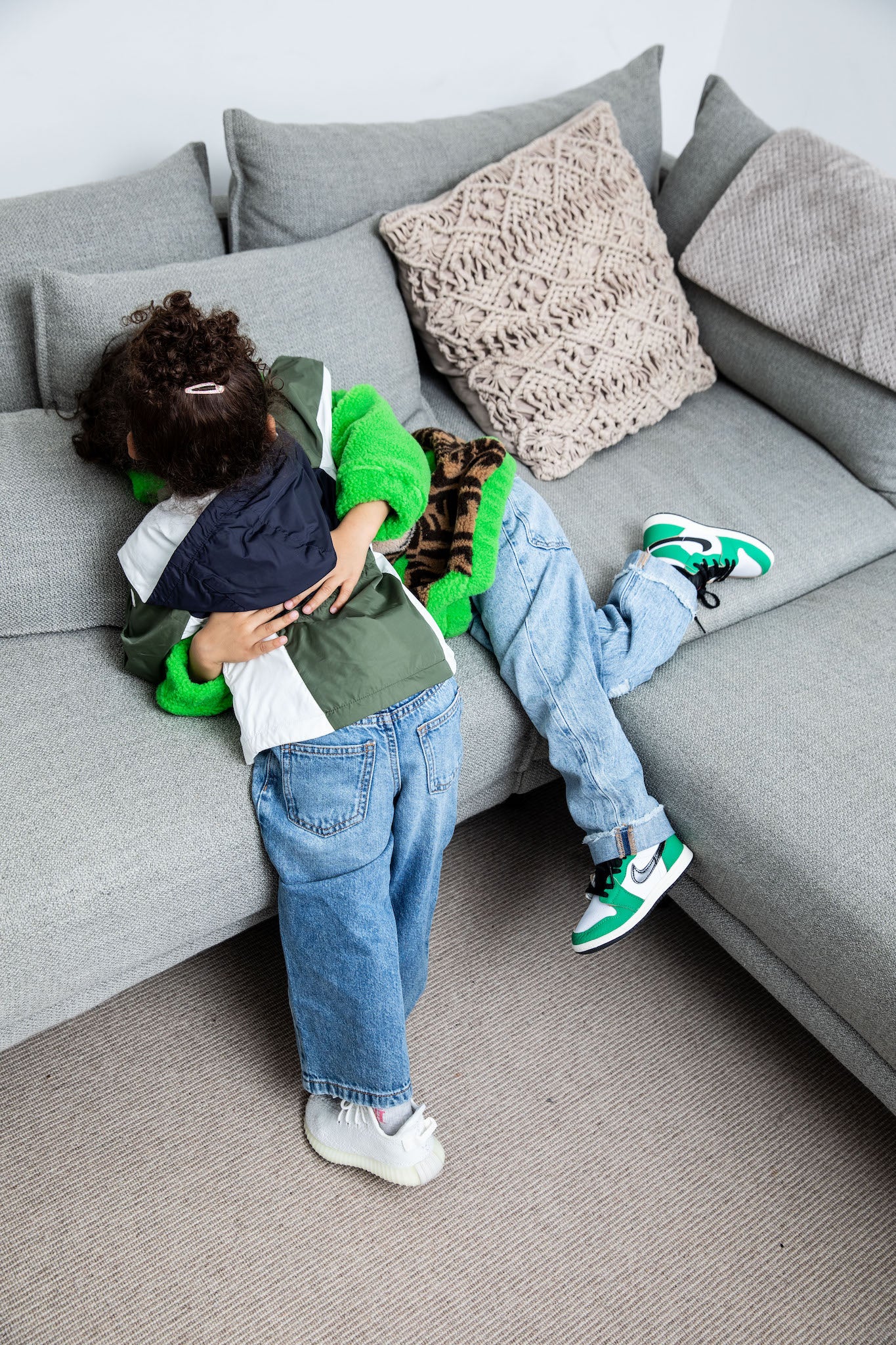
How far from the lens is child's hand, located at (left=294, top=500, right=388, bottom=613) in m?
1.20

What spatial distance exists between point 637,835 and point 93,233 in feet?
3.79

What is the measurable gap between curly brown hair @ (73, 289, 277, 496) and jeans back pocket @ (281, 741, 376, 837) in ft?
1.07

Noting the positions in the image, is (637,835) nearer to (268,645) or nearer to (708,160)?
(268,645)

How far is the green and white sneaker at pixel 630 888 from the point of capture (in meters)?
1.33

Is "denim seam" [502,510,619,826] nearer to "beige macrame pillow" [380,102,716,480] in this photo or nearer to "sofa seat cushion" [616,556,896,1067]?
"sofa seat cushion" [616,556,896,1067]

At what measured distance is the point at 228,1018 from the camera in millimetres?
1426

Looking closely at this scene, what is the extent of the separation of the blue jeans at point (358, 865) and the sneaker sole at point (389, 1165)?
0.08 metres

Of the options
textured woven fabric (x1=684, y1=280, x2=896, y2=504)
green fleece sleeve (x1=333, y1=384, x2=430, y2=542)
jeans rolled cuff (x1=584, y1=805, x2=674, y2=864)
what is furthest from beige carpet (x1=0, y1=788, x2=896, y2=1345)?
textured woven fabric (x1=684, y1=280, x2=896, y2=504)

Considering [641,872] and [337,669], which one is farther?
[641,872]

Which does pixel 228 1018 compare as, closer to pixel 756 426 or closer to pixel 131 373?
pixel 131 373

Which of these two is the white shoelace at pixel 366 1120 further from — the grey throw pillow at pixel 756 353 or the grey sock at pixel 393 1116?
the grey throw pillow at pixel 756 353

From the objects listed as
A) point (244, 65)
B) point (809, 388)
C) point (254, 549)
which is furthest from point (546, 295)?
point (254, 549)

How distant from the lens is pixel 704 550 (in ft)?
4.99

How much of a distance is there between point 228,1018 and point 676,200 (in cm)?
167
